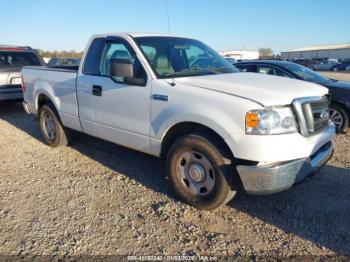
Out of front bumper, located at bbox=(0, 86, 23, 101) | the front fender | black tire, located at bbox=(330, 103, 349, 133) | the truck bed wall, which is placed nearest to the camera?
the truck bed wall

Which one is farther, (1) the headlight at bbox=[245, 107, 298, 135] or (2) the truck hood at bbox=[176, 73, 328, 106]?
(2) the truck hood at bbox=[176, 73, 328, 106]

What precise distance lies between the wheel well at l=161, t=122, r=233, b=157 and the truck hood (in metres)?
0.45

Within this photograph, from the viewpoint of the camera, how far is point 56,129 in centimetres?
605

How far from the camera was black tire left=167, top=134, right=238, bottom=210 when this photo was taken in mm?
3447

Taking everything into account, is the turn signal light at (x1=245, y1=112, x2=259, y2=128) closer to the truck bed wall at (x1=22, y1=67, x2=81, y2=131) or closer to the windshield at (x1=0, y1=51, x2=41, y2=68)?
the truck bed wall at (x1=22, y1=67, x2=81, y2=131)

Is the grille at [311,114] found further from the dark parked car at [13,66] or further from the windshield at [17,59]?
the windshield at [17,59]

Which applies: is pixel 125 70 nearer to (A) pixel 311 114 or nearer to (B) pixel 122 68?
Answer: (B) pixel 122 68

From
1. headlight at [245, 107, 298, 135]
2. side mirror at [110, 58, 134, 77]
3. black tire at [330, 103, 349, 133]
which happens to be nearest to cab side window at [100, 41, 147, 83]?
side mirror at [110, 58, 134, 77]

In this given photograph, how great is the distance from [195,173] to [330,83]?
4.96 meters

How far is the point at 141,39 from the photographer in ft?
14.6

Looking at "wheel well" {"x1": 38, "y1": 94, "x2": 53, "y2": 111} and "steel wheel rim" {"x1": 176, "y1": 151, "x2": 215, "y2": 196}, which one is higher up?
"wheel well" {"x1": 38, "y1": 94, "x2": 53, "y2": 111}

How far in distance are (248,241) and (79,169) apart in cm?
297

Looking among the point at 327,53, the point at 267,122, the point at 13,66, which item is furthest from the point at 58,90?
the point at 327,53

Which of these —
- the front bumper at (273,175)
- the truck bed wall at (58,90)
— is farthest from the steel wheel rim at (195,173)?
the truck bed wall at (58,90)
